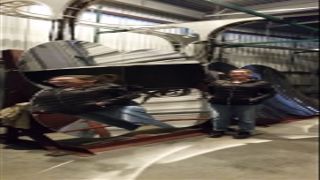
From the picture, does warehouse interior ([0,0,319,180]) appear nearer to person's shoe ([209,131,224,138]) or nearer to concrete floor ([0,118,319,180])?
concrete floor ([0,118,319,180])

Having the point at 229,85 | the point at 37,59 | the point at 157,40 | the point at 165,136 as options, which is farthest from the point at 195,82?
the point at 157,40

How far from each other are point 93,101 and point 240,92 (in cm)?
193

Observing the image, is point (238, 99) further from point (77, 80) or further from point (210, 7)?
point (210, 7)

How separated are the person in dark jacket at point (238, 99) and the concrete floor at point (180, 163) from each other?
0.42m

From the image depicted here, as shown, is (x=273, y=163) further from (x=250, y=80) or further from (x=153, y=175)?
(x=250, y=80)

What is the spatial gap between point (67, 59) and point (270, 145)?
8.40 ft

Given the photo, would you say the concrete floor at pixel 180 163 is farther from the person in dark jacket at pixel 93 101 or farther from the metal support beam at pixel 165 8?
the metal support beam at pixel 165 8

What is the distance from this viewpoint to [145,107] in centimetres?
487

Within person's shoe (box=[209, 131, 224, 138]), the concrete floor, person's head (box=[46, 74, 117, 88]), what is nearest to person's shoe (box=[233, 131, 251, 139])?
person's shoe (box=[209, 131, 224, 138])

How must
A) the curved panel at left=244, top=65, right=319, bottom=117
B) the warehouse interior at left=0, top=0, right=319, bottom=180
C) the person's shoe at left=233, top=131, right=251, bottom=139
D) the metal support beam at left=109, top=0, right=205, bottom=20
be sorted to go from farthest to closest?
the metal support beam at left=109, top=0, right=205, bottom=20
the curved panel at left=244, top=65, right=319, bottom=117
the person's shoe at left=233, top=131, right=251, bottom=139
the warehouse interior at left=0, top=0, right=319, bottom=180

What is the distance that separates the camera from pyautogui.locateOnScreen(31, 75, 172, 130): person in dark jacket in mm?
4117

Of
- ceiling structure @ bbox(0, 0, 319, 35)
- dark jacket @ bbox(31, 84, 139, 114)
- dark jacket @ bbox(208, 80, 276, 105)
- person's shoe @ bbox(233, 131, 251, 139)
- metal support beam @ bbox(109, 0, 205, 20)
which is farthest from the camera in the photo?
metal support beam @ bbox(109, 0, 205, 20)

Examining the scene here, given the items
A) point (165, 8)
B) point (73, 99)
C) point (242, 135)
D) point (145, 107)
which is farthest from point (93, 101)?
point (165, 8)

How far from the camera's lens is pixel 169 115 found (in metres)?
5.28
